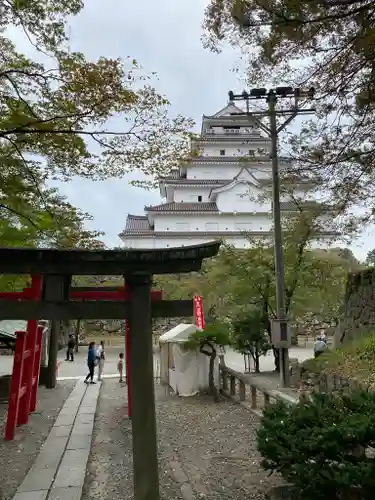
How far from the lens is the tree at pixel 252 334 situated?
15625mm

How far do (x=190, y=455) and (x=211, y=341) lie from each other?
16.1ft

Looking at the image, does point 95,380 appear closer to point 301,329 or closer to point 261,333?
point 261,333

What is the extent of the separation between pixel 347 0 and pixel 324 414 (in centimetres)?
477

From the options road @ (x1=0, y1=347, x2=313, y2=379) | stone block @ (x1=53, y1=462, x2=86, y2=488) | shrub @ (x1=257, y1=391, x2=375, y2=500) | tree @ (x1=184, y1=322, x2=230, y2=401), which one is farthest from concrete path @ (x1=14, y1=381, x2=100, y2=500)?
road @ (x1=0, y1=347, x2=313, y2=379)

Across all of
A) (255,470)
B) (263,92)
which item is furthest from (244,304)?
(255,470)

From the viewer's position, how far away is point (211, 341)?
11930 mm

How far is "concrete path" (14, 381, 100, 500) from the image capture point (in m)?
5.50

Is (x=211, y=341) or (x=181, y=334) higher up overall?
(x=181, y=334)

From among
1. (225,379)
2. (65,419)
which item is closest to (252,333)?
(225,379)

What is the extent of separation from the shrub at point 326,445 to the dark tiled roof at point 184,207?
2937cm

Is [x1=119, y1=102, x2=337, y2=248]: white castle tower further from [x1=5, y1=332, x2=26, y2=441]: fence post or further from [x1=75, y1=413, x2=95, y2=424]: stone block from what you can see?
[x1=5, y1=332, x2=26, y2=441]: fence post

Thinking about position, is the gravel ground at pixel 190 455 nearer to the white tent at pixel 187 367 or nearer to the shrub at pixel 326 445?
the white tent at pixel 187 367

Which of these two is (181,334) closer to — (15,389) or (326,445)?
(15,389)

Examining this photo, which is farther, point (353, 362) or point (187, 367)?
point (187, 367)
